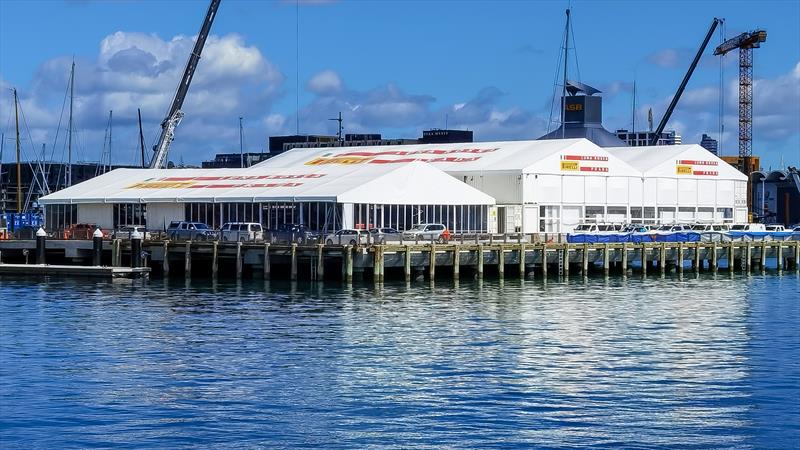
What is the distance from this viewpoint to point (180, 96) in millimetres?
117938

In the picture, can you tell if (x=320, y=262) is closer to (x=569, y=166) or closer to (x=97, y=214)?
(x=569, y=166)

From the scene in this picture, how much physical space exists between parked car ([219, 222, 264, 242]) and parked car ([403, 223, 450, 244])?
8.75 metres

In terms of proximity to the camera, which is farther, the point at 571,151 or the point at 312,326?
the point at 571,151

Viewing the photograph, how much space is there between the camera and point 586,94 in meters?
136

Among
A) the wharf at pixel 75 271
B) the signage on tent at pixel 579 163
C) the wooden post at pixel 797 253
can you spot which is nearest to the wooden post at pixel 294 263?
the wharf at pixel 75 271

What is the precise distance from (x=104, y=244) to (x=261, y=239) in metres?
13.1

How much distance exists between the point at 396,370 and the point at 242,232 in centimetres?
3823

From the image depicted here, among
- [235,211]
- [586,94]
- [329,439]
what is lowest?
[329,439]

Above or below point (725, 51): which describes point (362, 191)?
below

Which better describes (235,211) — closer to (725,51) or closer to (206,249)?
(206,249)

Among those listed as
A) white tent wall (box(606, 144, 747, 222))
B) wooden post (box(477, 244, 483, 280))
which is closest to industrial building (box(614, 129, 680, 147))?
white tent wall (box(606, 144, 747, 222))

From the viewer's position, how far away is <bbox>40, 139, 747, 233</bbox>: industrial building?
8675 cm

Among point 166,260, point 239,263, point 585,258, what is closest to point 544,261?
point 585,258

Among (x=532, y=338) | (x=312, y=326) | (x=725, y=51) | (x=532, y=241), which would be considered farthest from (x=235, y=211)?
(x=725, y=51)
